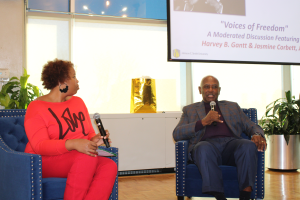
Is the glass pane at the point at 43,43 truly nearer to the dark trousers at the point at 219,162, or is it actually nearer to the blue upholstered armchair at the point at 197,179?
the blue upholstered armchair at the point at 197,179

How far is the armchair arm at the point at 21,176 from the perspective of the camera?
170cm

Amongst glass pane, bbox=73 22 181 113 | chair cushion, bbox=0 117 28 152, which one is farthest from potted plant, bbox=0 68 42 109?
chair cushion, bbox=0 117 28 152

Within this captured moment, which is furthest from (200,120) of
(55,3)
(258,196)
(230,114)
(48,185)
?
(55,3)

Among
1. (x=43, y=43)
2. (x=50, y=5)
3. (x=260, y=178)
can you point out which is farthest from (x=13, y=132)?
(x=50, y=5)

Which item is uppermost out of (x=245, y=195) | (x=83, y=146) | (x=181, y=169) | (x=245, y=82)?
(x=245, y=82)

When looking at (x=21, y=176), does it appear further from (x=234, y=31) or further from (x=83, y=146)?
(x=234, y=31)

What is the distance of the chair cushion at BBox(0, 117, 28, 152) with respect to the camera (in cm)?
208

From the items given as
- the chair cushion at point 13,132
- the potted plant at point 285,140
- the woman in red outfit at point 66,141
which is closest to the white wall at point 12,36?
the chair cushion at point 13,132

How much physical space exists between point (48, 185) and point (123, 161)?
1.99 m

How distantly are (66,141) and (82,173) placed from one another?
0.69 feet

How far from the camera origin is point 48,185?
1758 mm

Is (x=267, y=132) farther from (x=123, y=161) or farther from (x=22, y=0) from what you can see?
(x=22, y=0)

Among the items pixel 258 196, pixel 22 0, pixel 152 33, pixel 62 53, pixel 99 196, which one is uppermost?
pixel 22 0

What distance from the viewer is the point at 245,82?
4.82 meters
